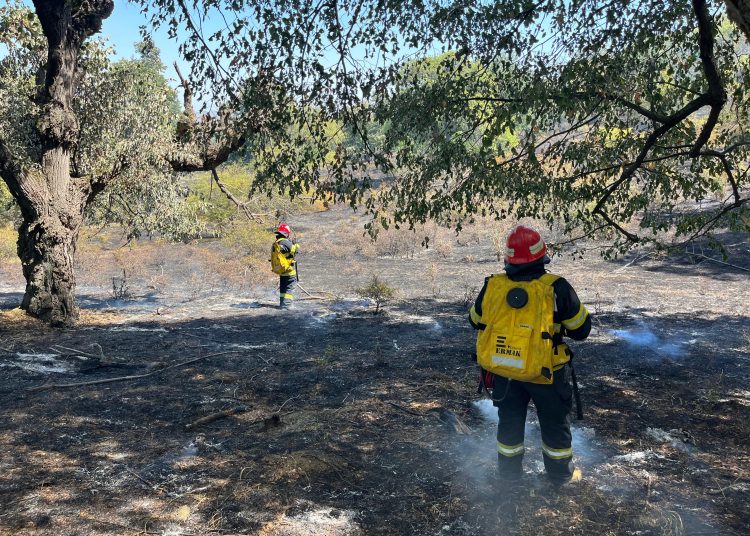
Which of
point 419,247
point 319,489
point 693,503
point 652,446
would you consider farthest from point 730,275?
point 319,489

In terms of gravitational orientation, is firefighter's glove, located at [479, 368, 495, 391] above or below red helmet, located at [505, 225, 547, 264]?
below

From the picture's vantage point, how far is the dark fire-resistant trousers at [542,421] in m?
3.86

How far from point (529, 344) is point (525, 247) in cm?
64

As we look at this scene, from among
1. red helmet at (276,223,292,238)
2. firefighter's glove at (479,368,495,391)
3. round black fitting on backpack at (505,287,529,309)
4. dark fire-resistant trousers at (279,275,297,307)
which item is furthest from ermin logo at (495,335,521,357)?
red helmet at (276,223,292,238)

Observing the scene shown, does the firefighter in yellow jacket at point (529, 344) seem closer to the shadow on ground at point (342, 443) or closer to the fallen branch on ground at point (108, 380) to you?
the shadow on ground at point (342, 443)

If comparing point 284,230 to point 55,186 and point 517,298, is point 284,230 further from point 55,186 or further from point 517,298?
point 517,298

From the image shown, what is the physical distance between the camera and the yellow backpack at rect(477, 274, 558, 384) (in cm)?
370

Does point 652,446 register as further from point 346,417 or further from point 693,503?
point 346,417

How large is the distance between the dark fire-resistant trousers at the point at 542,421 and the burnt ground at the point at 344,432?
6.2 inches

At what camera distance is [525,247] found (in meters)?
3.78

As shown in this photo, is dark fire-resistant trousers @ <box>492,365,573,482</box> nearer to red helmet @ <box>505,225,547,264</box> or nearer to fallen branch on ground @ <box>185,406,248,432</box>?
red helmet @ <box>505,225,547,264</box>

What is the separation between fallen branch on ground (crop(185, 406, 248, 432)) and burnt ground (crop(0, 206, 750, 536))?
4 cm

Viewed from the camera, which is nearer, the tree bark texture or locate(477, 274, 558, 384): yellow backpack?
locate(477, 274, 558, 384): yellow backpack

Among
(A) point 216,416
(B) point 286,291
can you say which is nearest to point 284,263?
(B) point 286,291
